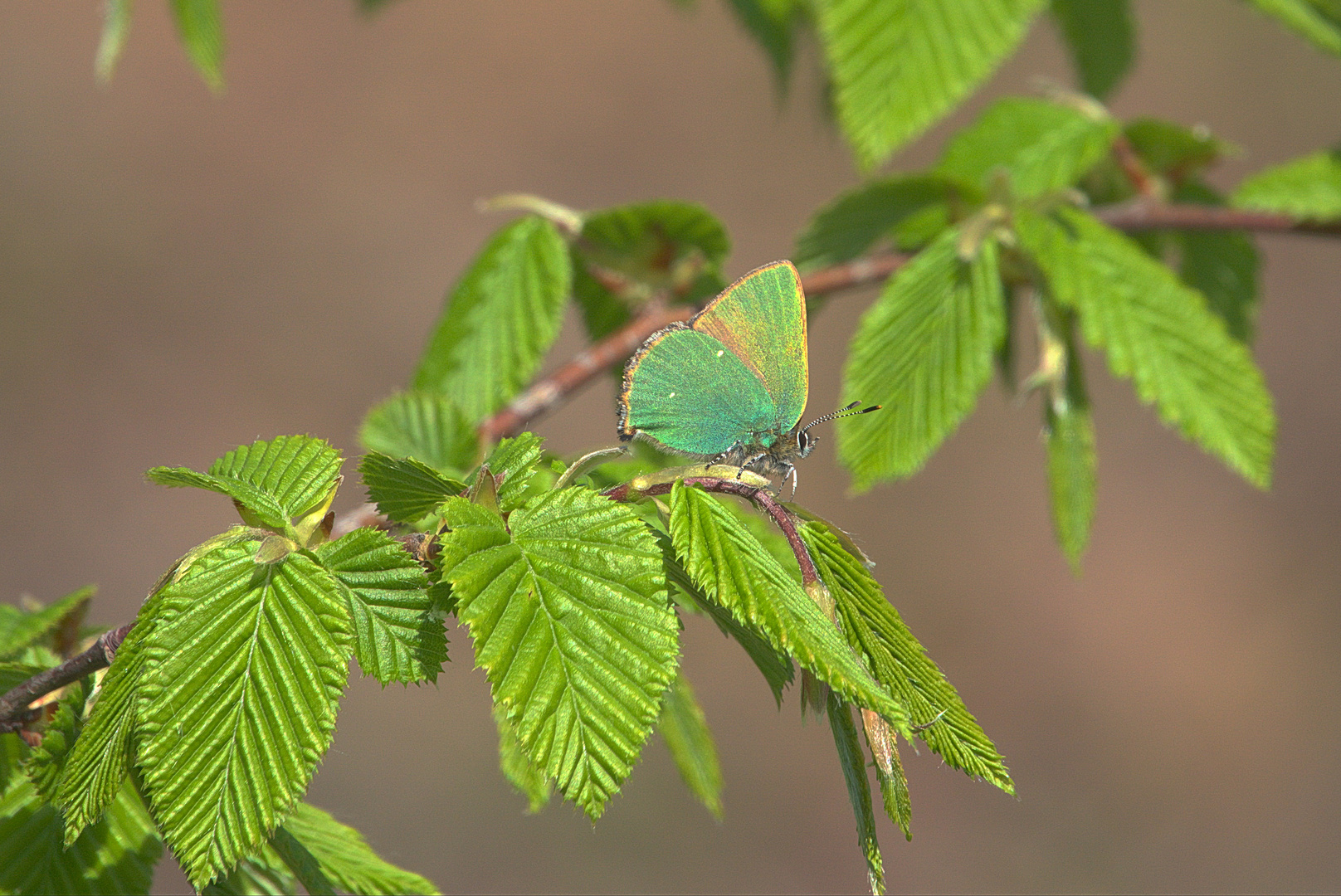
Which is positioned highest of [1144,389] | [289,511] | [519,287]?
[519,287]

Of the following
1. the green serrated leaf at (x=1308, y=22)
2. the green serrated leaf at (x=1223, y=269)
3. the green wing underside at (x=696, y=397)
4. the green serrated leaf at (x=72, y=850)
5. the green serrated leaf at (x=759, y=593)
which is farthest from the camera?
the green serrated leaf at (x=1223, y=269)

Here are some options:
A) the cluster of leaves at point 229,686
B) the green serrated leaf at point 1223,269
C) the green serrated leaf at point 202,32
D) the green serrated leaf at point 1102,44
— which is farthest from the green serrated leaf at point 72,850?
the green serrated leaf at point 1102,44

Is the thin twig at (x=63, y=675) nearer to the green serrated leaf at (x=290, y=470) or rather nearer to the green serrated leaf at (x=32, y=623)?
the green serrated leaf at (x=290, y=470)

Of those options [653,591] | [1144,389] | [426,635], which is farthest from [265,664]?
[1144,389]

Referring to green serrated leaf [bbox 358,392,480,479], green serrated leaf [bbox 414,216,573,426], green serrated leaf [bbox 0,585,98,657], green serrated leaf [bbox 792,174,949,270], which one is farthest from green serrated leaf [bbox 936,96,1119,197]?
green serrated leaf [bbox 0,585,98,657]

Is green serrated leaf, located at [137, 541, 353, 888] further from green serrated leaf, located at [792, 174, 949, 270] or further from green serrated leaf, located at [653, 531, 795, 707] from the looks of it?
green serrated leaf, located at [792, 174, 949, 270]

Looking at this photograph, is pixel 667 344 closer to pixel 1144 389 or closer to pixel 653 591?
pixel 653 591
